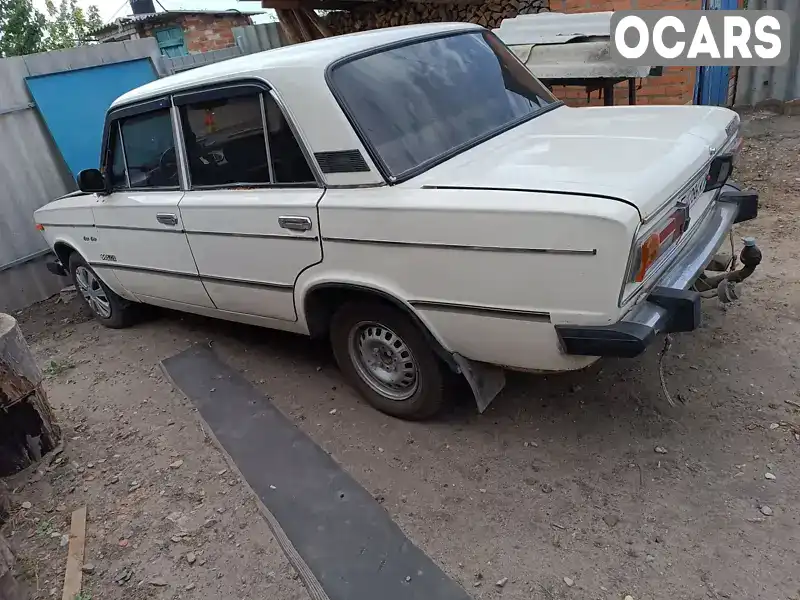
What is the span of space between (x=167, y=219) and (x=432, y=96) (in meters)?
1.89

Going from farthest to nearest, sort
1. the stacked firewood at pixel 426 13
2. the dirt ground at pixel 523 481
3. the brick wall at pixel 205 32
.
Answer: the brick wall at pixel 205 32, the stacked firewood at pixel 426 13, the dirt ground at pixel 523 481

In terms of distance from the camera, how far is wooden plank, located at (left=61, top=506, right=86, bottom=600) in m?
2.71

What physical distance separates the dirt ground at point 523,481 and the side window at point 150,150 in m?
1.45

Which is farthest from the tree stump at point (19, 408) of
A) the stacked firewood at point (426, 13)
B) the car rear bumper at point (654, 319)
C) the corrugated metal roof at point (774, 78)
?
the corrugated metal roof at point (774, 78)

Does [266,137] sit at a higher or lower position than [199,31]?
lower

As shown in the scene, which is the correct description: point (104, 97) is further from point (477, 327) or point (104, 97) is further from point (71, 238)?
point (477, 327)

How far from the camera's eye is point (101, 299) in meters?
5.34

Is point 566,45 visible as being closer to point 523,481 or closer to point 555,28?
point 555,28

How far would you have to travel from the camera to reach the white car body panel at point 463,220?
7.74 ft

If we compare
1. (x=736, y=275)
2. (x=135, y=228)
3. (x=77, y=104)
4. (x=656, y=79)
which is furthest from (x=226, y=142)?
(x=656, y=79)

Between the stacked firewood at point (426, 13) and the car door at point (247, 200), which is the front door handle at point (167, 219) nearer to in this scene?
the car door at point (247, 200)

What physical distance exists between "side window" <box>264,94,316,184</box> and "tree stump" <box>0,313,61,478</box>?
5.95 ft

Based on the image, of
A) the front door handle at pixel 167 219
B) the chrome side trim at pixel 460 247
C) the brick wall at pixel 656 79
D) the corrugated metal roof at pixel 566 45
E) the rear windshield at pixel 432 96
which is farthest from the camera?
the brick wall at pixel 656 79

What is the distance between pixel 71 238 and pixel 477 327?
152 inches
